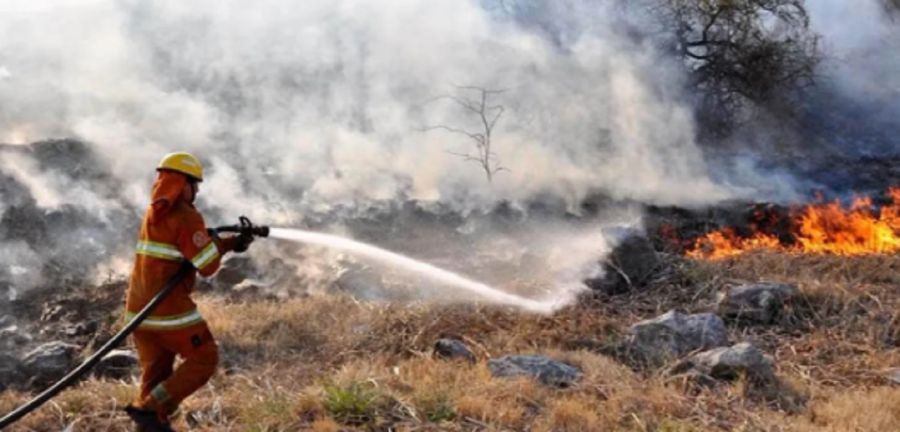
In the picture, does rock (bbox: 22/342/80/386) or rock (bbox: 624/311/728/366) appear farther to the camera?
rock (bbox: 22/342/80/386)

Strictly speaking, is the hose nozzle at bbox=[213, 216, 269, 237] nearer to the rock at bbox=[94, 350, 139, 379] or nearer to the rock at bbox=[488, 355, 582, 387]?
the rock at bbox=[488, 355, 582, 387]

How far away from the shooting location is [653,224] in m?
10.6

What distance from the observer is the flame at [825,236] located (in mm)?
8906

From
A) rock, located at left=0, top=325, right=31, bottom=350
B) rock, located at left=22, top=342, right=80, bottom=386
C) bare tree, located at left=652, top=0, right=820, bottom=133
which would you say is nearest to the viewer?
rock, located at left=22, top=342, right=80, bottom=386

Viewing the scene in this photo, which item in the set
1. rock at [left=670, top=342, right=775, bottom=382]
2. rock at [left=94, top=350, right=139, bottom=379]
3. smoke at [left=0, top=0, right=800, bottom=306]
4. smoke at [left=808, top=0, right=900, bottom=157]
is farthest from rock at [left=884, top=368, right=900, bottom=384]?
smoke at [left=808, top=0, right=900, bottom=157]

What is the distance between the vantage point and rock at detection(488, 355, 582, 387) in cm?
497

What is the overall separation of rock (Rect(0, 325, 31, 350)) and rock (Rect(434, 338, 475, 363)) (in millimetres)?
3825

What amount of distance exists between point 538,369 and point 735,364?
3.86 feet

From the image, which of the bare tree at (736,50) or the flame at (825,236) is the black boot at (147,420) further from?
the bare tree at (736,50)

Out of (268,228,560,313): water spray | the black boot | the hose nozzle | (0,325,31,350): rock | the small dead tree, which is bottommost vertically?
(0,325,31,350): rock

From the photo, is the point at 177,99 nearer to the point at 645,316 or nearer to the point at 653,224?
the point at 653,224


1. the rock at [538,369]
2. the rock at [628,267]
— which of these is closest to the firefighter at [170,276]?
the rock at [538,369]

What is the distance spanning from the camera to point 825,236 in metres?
9.72

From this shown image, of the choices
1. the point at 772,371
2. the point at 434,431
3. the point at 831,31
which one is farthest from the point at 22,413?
the point at 831,31
